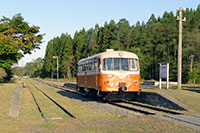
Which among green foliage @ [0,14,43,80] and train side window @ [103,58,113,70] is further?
green foliage @ [0,14,43,80]

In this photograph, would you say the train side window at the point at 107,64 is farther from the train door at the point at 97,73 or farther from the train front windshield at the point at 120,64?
the train door at the point at 97,73

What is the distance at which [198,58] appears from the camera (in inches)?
2383

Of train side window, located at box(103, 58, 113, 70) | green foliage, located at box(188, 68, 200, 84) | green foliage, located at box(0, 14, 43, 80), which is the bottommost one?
green foliage, located at box(188, 68, 200, 84)

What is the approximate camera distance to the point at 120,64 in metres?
17.3

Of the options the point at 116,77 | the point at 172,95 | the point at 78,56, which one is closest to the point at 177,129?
the point at 172,95

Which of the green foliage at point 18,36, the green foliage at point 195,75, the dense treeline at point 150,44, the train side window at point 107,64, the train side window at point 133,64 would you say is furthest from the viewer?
the dense treeline at point 150,44

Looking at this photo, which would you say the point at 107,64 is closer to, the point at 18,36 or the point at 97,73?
the point at 97,73

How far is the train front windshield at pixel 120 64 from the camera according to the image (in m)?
17.0

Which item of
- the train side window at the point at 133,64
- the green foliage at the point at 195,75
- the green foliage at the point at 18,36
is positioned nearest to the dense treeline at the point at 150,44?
the green foliage at the point at 195,75

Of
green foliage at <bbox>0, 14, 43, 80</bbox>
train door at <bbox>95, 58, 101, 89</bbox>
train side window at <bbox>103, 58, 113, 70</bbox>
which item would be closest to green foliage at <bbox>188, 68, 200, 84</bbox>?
green foliage at <bbox>0, 14, 43, 80</bbox>

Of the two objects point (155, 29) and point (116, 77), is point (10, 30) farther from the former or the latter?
point (155, 29)

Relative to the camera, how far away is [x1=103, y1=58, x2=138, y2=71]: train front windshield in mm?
17031

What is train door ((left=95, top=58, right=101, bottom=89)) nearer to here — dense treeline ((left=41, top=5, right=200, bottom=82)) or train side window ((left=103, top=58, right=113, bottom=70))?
train side window ((left=103, top=58, right=113, bottom=70))

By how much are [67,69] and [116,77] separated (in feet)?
285
